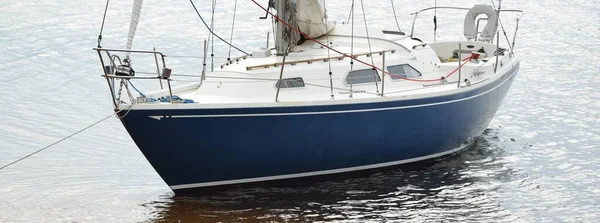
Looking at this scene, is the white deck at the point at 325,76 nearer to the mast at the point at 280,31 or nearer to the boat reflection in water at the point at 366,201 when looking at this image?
the mast at the point at 280,31

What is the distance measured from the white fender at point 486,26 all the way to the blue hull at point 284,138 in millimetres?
3594

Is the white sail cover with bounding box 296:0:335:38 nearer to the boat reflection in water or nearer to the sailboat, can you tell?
the sailboat

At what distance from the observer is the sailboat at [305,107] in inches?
624

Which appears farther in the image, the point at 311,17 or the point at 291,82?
the point at 311,17

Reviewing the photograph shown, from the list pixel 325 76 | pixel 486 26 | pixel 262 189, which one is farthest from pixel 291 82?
pixel 486 26

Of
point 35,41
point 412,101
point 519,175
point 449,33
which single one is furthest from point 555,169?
point 35,41

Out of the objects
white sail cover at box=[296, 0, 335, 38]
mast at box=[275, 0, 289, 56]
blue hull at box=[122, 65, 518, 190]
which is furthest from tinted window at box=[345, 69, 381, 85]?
white sail cover at box=[296, 0, 335, 38]

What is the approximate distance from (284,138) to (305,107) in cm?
64

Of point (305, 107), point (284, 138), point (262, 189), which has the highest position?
point (305, 107)

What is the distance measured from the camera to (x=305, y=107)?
16.3m

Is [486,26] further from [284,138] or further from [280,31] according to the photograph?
[284,138]

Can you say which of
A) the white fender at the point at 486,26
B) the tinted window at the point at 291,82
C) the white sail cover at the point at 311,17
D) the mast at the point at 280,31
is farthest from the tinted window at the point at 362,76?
the white fender at the point at 486,26

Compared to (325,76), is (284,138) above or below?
below

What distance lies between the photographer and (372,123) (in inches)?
674
